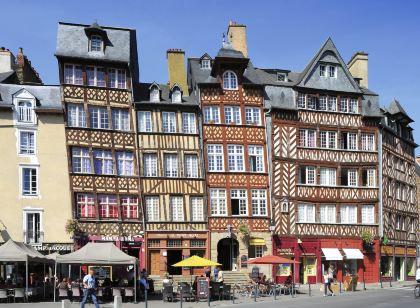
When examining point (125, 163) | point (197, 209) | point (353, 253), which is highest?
point (125, 163)

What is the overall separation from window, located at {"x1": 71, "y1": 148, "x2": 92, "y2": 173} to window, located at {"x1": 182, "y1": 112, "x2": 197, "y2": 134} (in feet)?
17.7

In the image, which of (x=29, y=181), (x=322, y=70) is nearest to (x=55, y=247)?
(x=29, y=181)

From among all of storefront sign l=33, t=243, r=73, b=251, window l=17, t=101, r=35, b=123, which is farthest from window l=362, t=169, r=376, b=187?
window l=17, t=101, r=35, b=123

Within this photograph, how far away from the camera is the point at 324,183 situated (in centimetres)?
3684

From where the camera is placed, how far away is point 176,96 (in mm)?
34812

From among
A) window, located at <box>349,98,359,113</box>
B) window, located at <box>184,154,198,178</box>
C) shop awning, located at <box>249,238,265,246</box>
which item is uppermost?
window, located at <box>349,98,359,113</box>

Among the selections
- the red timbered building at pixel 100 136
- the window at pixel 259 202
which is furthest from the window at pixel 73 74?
the window at pixel 259 202

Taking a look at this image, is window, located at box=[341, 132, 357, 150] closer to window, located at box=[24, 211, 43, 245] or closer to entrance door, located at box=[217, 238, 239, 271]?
entrance door, located at box=[217, 238, 239, 271]

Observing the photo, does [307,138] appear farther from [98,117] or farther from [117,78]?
[98,117]

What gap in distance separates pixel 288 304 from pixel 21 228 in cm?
1503

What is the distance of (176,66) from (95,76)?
5.42 m

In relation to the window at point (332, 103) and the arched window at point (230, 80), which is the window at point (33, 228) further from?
the window at point (332, 103)

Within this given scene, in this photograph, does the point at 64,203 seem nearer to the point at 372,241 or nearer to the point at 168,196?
the point at 168,196

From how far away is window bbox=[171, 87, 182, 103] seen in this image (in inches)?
1368
